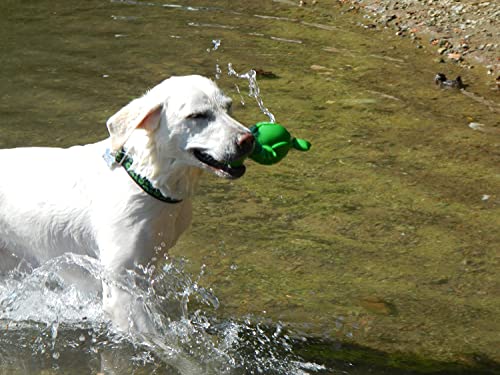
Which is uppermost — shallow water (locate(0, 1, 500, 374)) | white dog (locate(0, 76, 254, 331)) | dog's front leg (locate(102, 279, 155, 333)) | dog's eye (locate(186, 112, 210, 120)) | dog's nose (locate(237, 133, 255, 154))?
dog's eye (locate(186, 112, 210, 120))

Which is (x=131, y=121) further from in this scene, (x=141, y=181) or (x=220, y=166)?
(x=220, y=166)

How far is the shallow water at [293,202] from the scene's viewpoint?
5645mm

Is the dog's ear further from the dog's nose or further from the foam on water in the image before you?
the foam on water

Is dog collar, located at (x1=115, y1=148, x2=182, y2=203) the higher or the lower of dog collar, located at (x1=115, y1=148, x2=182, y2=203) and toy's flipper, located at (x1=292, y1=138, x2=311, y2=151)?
the lower

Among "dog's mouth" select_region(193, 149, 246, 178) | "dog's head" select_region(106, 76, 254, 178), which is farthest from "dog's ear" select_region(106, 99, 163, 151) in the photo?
"dog's mouth" select_region(193, 149, 246, 178)

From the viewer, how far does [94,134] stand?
8.15 meters

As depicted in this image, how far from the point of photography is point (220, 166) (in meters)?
4.88

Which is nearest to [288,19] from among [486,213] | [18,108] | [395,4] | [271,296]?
[395,4]

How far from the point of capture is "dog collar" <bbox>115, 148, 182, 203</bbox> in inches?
199

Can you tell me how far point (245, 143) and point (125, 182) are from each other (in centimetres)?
72

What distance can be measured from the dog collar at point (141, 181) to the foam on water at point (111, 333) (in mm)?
438

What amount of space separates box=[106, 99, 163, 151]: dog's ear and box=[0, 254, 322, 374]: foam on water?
0.73 metres

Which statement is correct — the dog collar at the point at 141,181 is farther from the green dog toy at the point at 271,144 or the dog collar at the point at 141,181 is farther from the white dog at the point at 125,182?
the green dog toy at the point at 271,144

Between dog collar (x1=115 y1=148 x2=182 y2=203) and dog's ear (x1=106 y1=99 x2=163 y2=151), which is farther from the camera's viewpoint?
dog collar (x1=115 y1=148 x2=182 y2=203)
